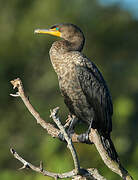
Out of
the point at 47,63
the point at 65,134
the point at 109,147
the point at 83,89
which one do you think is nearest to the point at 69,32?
the point at 83,89

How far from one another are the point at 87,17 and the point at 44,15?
1729 millimetres

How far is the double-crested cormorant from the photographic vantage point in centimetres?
583

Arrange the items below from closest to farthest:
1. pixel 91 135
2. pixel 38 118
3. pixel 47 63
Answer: pixel 38 118, pixel 91 135, pixel 47 63

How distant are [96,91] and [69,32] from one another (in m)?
0.78

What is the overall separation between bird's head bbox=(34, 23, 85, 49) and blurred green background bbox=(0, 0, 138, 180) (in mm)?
3197

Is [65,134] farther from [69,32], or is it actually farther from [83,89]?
[69,32]

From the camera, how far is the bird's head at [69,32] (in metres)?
6.15

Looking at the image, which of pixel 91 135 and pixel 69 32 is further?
pixel 69 32

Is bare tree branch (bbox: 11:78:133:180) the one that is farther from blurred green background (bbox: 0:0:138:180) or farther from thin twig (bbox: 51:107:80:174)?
blurred green background (bbox: 0:0:138:180)

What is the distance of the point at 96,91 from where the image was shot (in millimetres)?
5895

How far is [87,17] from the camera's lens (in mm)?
14773

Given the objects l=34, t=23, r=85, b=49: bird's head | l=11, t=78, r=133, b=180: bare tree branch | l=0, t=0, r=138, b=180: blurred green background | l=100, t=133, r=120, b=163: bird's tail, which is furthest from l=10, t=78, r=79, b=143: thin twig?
l=0, t=0, r=138, b=180: blurred green background

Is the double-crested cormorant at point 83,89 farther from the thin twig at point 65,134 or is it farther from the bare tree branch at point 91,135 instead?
the thin twig at point 65,134

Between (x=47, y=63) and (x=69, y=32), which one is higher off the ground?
(x=69, y=32)
